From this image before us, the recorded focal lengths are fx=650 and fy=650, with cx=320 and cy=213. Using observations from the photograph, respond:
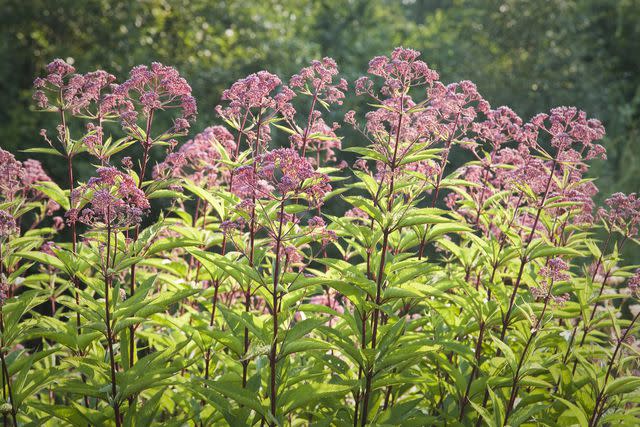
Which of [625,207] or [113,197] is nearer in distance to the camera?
[113,197]

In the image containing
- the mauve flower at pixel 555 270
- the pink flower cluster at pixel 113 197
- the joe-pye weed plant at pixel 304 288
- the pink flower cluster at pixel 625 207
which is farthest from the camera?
the pink flower cluster at pixel 625 207

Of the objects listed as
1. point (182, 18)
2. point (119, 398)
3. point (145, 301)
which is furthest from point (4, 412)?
point (182, 18)

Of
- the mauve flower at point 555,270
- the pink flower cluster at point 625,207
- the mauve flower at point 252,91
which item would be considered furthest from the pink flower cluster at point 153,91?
the pink flower cluster at point 625,207

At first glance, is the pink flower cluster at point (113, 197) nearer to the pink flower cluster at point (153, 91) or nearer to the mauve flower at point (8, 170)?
the pink flower cluster at point (153, 91)

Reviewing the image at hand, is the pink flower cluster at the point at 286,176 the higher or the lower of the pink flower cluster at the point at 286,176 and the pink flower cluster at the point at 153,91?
the lower

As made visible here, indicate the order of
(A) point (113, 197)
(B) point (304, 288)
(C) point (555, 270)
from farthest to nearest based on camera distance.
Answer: (B) point (304, 288)
(C) point (555, 270)
(A) point (113, 197)

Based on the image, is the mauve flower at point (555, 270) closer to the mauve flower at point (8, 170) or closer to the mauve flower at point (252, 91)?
the mauve flower at point (252, 91)

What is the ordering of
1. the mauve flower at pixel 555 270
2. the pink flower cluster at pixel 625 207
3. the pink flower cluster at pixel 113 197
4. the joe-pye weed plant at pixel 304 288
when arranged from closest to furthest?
the pink flower cluster at pixel 113 197, the joe-pye weed plant at pixel 304 288, the mauve flower at pixel 555 270, the pink flower cluster at pixel 625 207

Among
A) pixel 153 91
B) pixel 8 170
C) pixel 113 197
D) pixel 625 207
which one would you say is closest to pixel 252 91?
pixel 153 91

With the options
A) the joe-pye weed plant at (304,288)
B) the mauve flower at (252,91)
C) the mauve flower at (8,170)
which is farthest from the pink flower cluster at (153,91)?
the mauve flower at (8,170)

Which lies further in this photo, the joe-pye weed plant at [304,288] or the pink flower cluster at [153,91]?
the pink flower cluster at [153,91]

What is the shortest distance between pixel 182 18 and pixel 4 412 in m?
13.4

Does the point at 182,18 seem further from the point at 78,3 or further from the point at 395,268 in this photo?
the point at 395,268

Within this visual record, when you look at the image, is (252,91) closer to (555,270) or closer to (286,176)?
(286,176)
